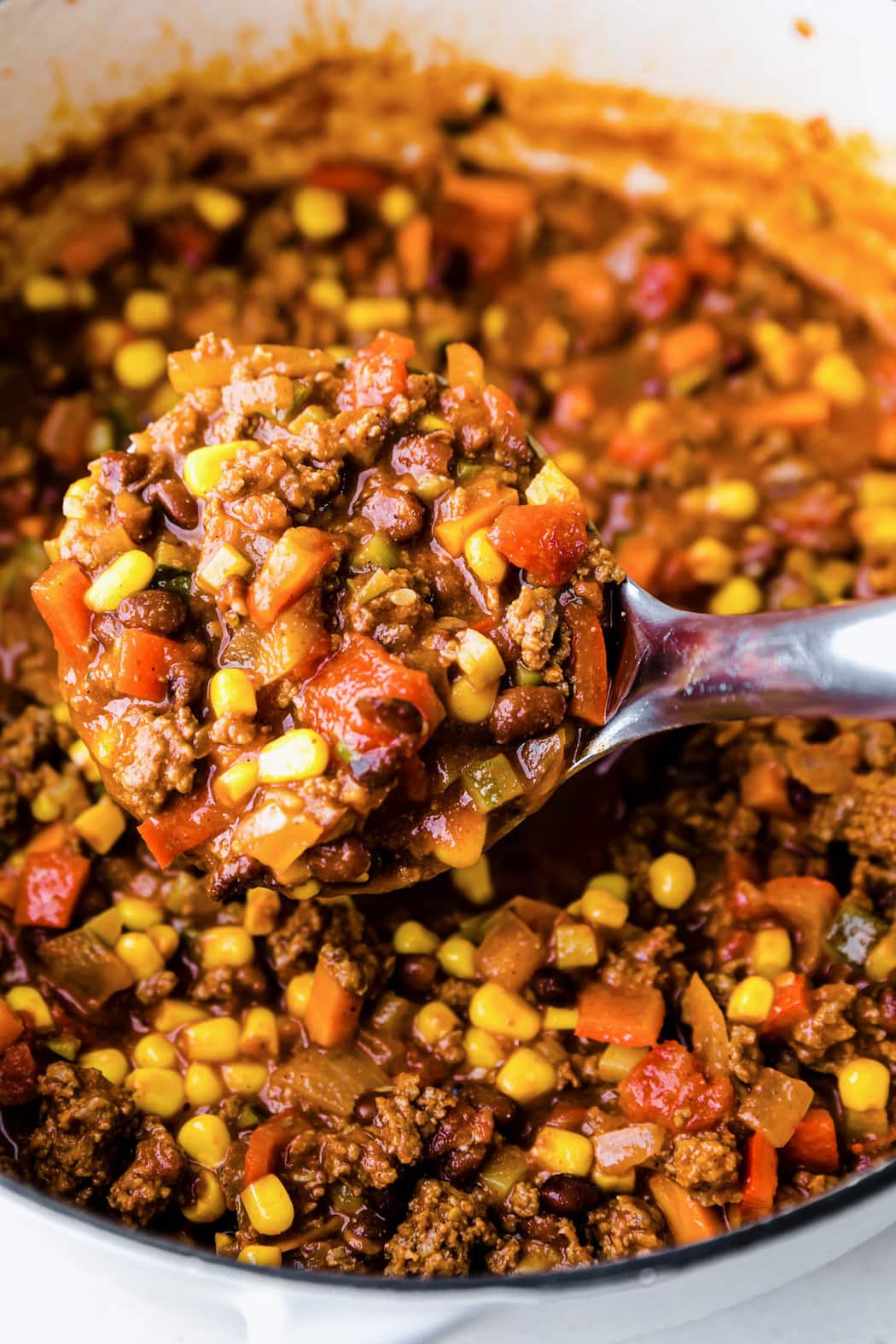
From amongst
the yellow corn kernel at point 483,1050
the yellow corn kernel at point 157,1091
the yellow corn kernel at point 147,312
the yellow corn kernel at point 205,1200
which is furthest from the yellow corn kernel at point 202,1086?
the yellow corn kernel at point 147,312

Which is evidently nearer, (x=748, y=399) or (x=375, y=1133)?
(x=375, y=1133)

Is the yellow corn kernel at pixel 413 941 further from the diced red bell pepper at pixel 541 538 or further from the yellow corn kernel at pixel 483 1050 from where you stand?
the diced red bell pepper at pixel 541 538

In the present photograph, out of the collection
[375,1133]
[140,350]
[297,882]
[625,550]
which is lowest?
[375,1133]

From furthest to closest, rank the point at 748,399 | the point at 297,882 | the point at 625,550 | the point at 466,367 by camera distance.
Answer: the point at 748,399, the point at 625,550, the point at 466,367, the point at 297,882

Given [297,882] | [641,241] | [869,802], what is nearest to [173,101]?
[641,241]

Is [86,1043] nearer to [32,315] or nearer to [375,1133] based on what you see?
[375,1133]

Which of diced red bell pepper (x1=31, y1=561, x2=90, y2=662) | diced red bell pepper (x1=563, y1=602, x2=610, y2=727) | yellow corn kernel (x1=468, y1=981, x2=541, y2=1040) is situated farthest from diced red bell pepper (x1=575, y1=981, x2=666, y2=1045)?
diced red bell pepper (x1=31, y1=561, x2=90, y2=662)
